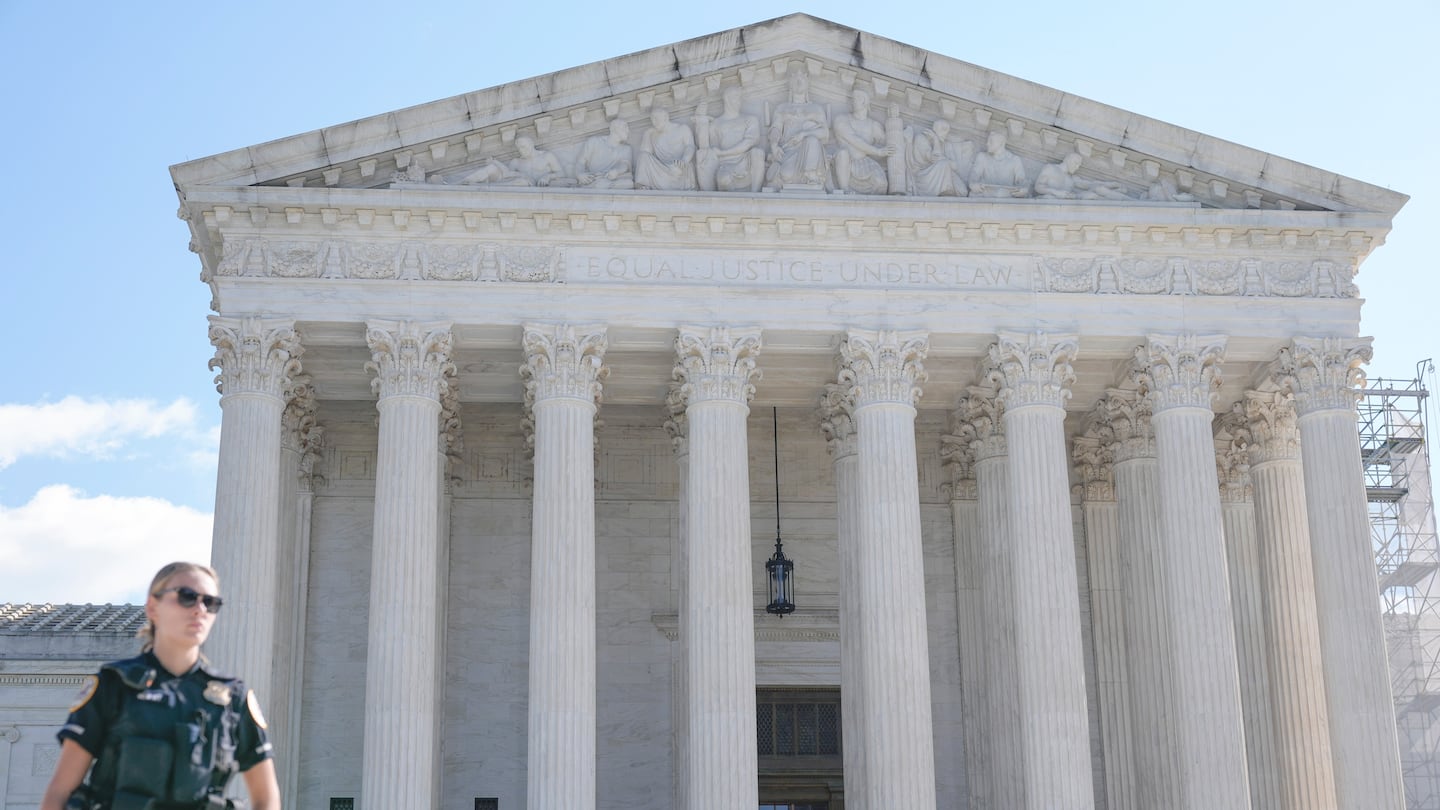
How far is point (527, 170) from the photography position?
1270 inches

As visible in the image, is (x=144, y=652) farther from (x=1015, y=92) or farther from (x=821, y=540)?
(x=821, y=540)

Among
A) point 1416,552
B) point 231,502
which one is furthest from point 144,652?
point 1416,552

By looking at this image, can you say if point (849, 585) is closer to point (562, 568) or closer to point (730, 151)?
point (562, 568)

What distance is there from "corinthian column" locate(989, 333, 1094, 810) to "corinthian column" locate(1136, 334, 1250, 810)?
176cm

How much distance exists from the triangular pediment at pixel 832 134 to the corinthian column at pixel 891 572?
3465mm

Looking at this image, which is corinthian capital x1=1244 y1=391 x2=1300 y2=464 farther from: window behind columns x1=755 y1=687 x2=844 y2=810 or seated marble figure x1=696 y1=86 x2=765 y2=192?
seated marble figure x1=696 y1=86 x2=765 y2=192

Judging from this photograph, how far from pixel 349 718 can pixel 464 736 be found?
8.02ft

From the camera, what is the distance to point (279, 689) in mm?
34469

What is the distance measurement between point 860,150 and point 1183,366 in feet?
23.8

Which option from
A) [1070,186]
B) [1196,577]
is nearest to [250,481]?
[1070,186]

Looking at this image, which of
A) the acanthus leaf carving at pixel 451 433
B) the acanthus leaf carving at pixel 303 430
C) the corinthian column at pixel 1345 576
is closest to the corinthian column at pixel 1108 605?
the corinthian column at pixel 1345 576

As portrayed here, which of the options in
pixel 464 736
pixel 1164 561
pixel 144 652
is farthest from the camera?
pixel 464 736

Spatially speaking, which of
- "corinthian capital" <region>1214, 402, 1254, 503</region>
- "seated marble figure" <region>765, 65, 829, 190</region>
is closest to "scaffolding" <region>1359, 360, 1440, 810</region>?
"corinthian capital" <region>1214, 402, 1254, 503</region>

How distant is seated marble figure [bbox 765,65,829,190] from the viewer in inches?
1282
